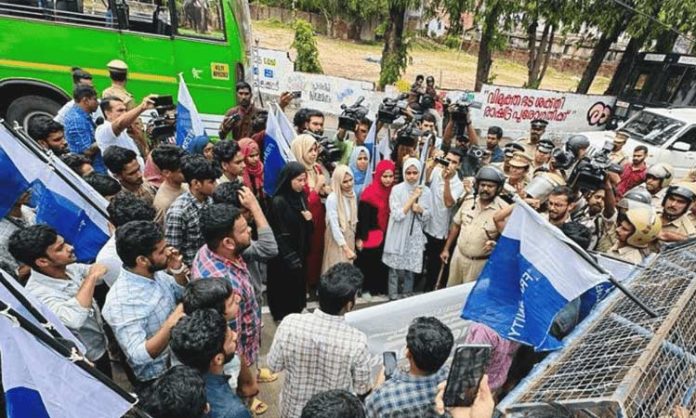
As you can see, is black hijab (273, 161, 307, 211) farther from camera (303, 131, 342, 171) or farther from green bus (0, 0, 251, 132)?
green bus (0, 0, 251, 132)

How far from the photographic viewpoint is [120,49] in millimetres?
6477

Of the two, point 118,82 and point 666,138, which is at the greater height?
point 118,82

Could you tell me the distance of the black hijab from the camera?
3514 mm

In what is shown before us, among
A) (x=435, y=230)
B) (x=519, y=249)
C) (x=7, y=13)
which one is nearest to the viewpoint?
(x=519, y=249)

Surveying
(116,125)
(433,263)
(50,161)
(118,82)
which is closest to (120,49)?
(118,82)

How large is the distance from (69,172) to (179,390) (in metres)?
2.11

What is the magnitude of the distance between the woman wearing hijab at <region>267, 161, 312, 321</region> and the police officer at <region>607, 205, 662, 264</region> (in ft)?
7.52

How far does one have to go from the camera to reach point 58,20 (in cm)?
614

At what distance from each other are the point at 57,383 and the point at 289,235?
2.14 m

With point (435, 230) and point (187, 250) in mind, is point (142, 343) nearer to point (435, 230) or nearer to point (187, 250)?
point (187, 250)

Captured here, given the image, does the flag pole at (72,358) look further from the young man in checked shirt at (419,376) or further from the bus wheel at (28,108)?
the bus wheel at (28,108)

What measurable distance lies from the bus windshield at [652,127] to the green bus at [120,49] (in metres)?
8.27

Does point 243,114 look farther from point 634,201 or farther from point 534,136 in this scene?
point 634,201

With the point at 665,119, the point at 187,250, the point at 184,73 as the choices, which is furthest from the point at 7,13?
the point at 665,119
